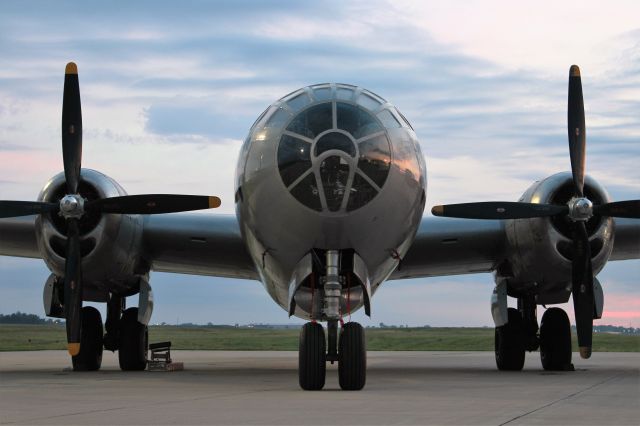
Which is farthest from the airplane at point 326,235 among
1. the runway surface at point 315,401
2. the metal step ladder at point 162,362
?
the runway surface at point 315,401

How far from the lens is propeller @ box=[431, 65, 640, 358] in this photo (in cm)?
1670

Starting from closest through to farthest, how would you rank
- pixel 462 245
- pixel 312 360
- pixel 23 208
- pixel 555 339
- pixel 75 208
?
pixel 312 360, pixel 75 208, pixel 23 208, pixel 462 245, pixel 555 339

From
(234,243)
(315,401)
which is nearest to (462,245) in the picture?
(234,243)

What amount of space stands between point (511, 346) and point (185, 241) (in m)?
7.19

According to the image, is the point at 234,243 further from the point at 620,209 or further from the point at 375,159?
the point at 620,209

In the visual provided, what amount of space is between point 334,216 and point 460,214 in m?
4.14

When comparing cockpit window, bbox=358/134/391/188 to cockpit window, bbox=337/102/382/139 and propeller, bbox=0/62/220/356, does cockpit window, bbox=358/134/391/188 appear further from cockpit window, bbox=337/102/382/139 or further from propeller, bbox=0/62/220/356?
propeller, bbox=0/62/220/356

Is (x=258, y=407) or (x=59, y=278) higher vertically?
(x=59, y=278)

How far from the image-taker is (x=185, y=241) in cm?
1931

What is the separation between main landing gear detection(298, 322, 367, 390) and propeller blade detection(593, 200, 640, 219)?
6.35 m

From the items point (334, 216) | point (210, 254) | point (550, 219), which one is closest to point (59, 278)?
point (210, 254)

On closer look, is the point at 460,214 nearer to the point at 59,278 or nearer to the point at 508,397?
the point at 508,397

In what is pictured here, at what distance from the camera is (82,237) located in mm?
17766

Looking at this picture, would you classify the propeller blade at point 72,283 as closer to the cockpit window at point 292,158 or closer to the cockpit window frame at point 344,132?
the cockpit window frame at point 344,132
